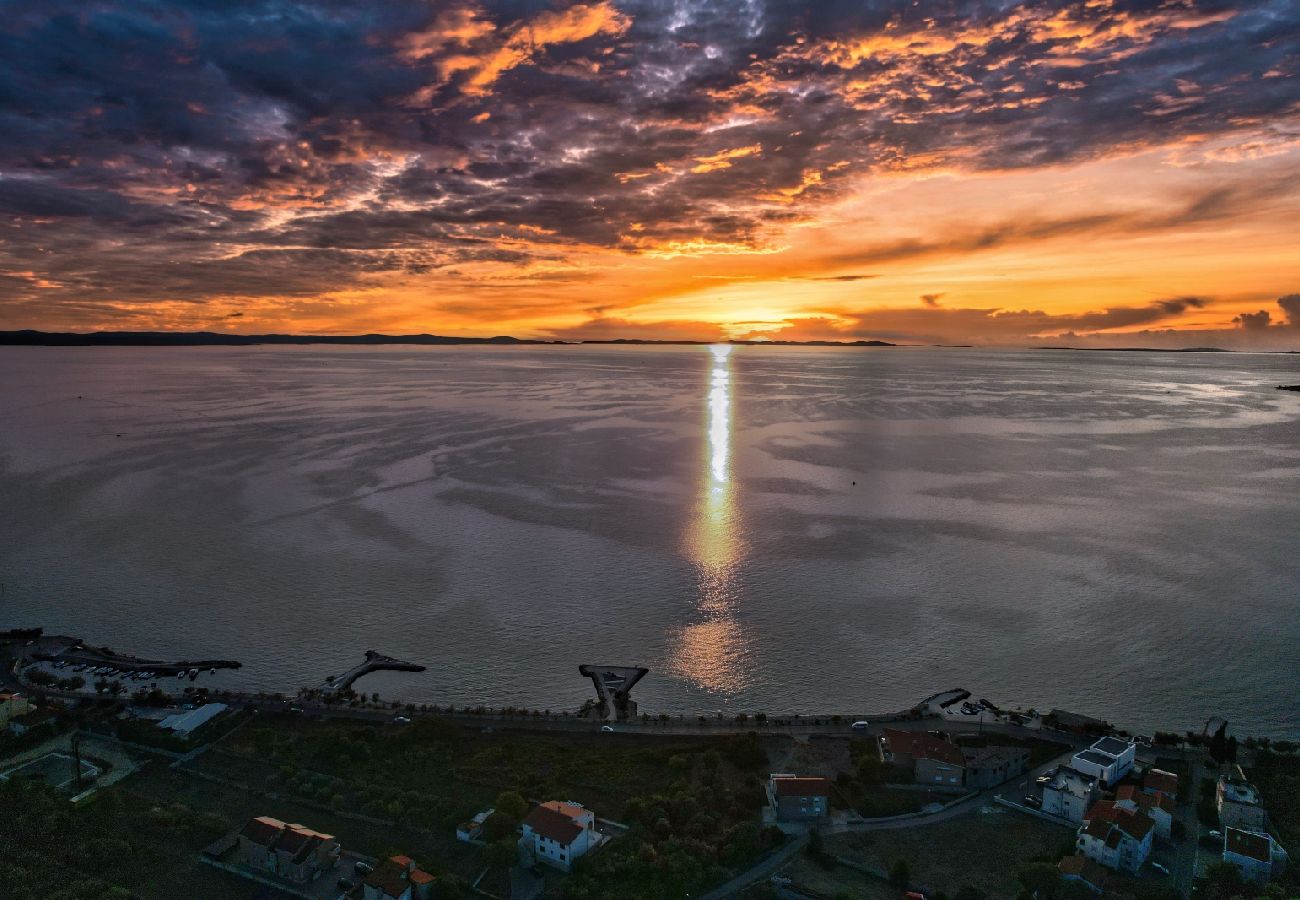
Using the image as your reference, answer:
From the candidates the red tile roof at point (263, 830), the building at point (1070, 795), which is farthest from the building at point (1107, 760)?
the red tile roof at point (263, 830)

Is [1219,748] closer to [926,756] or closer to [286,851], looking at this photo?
[926,756]

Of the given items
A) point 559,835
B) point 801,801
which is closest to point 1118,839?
point 801,801

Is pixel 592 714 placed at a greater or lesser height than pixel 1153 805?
lesser

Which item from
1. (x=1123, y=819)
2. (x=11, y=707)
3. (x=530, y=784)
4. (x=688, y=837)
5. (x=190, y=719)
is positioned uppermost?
(x=1123, y=819)

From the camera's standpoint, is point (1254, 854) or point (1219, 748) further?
point (1219, 748)

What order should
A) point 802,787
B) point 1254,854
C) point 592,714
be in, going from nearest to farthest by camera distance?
point 1254,854 < point 802,787 < point 592,714

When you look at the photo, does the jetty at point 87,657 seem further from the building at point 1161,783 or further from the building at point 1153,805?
the building at point 1161,783
